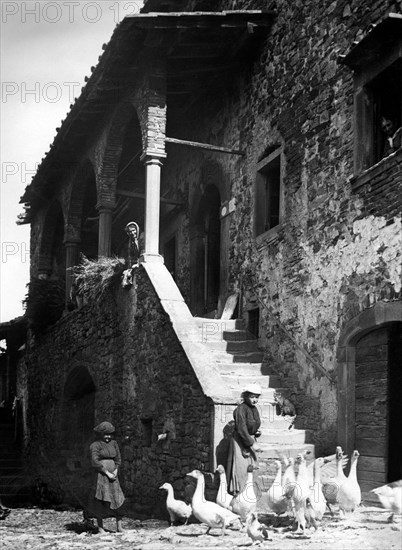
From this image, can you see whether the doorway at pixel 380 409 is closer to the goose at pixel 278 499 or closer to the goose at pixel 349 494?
the goose at pixel 349 494

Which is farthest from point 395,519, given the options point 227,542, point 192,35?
point 192,35

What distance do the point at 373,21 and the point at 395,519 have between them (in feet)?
18.3

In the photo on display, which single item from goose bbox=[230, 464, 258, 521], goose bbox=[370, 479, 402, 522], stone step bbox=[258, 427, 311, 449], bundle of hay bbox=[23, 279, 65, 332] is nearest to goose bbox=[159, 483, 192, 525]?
goose bbox=[230, 464, 258, 521]

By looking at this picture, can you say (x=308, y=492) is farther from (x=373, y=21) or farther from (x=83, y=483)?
(x=83, y=483)

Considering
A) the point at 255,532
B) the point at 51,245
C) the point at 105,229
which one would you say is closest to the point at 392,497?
the point at 255,532

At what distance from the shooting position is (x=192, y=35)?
484 inches

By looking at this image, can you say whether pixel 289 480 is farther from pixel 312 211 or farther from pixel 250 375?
pixel 312 211

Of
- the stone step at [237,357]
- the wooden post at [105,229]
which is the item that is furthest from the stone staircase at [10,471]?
the stone step at [237,357]

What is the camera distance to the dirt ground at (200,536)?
7148mm

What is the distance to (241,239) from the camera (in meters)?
12.8

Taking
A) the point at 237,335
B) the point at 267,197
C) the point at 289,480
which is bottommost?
the point at 289,480

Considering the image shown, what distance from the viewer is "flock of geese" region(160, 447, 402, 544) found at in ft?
24.6

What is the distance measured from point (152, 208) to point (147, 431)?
11.3ft

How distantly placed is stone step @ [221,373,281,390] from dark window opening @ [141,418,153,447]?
178 cm
